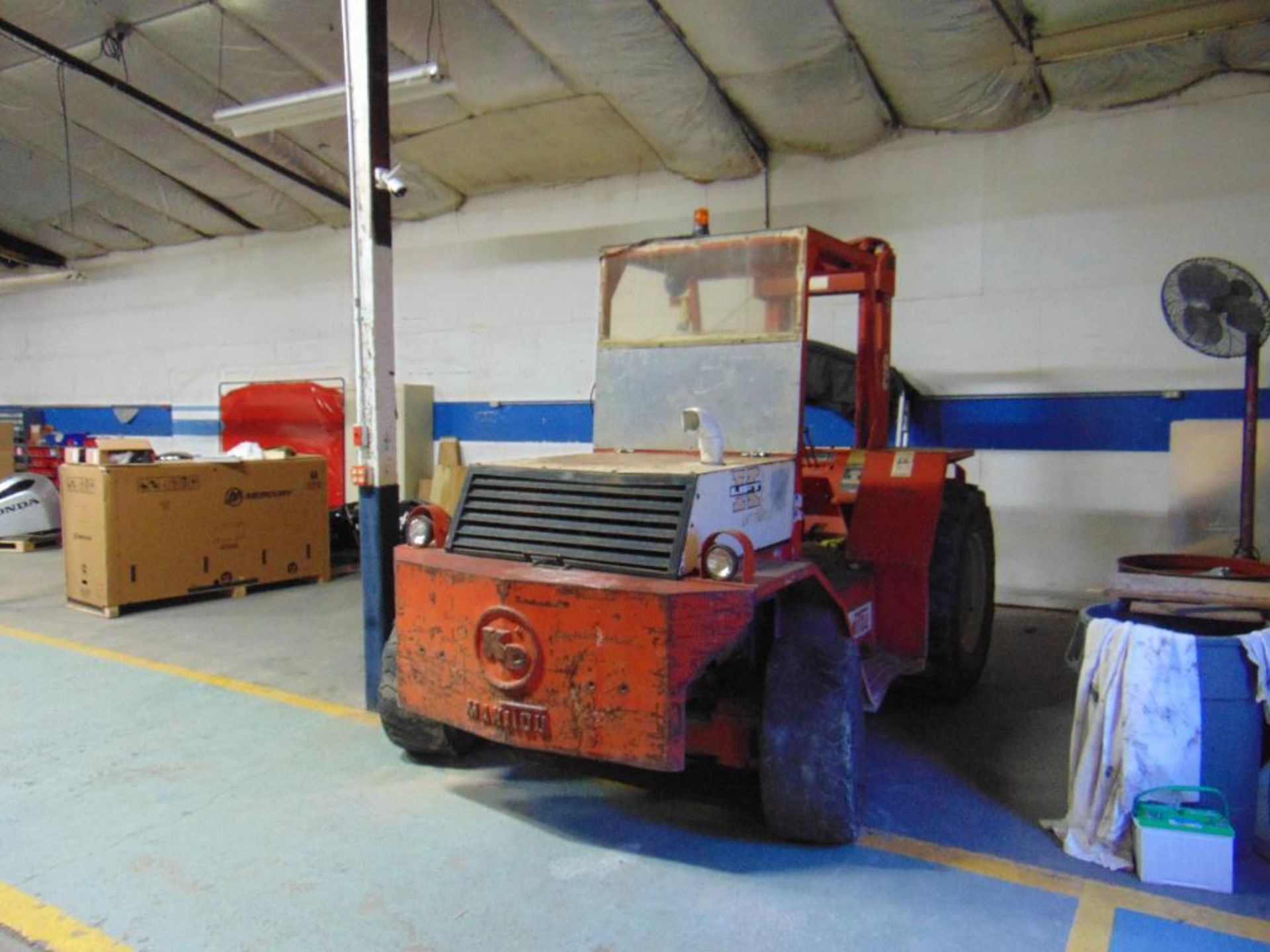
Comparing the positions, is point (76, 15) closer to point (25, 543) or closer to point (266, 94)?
point (266, 94)

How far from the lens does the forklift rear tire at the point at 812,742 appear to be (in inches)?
110

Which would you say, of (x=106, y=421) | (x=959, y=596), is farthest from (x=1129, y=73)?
(x=106, y=421)

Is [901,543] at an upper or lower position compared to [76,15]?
lower

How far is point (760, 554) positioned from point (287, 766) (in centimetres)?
207

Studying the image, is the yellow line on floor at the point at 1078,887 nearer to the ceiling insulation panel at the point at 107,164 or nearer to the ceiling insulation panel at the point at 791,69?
the ceiling insulation panel at the point at 791,69

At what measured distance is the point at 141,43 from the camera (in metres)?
7.25

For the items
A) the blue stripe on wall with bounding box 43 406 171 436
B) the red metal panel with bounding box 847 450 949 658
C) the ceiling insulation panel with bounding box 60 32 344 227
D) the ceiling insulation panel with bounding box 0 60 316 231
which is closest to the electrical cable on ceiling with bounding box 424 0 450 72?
the ceiling insulation panel with bounding box 60 32 344 227

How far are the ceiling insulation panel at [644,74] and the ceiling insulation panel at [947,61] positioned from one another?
114 centimetres

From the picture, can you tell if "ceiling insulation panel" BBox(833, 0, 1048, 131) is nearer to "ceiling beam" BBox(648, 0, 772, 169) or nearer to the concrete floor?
"ceiling beam" BBox(648, 0, 772, 169)

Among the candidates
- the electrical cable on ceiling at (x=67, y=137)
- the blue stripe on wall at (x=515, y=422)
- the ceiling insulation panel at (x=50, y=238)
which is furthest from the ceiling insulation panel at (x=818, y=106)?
the ceiling insulation panel at (x=50, y=238)

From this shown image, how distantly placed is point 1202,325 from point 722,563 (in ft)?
10.1

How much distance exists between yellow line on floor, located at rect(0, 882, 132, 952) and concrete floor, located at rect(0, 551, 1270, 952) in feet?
0.10

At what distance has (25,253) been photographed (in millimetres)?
12148

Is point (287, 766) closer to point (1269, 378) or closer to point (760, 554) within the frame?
point (760, 554)
